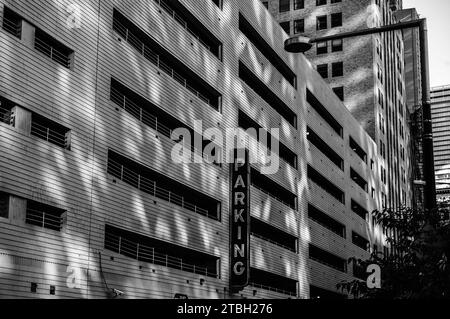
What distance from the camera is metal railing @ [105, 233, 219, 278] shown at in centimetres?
3225

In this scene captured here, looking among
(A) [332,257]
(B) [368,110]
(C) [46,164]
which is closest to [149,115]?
(C) [46,164]

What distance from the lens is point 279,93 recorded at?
5288 centimetres

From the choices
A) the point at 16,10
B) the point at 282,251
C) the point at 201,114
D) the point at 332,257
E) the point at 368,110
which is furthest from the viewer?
the point at 368,110

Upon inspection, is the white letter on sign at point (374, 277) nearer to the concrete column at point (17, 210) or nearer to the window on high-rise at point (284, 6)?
the concrete column at point (17, 210)

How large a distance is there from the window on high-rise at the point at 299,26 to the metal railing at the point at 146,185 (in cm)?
4856

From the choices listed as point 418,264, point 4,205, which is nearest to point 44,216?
point 4,205

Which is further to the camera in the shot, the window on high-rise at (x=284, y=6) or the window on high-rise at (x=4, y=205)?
the window on high-rise at (x=284, y=6)

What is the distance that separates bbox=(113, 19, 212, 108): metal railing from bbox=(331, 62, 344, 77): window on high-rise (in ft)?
143

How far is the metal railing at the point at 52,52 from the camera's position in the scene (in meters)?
28.6

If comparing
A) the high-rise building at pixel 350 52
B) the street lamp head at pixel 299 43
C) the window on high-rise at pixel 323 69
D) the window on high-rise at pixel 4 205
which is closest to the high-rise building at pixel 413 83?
the high-rise building at pixel 350 52

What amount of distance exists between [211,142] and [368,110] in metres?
45.8

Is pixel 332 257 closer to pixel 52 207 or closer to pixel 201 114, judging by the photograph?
pixel 201 114

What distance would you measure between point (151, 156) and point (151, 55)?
19.1 ft

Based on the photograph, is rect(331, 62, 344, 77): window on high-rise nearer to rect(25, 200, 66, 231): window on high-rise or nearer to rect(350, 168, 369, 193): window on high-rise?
rect(350, 168, 369, 193): window on high-rise
